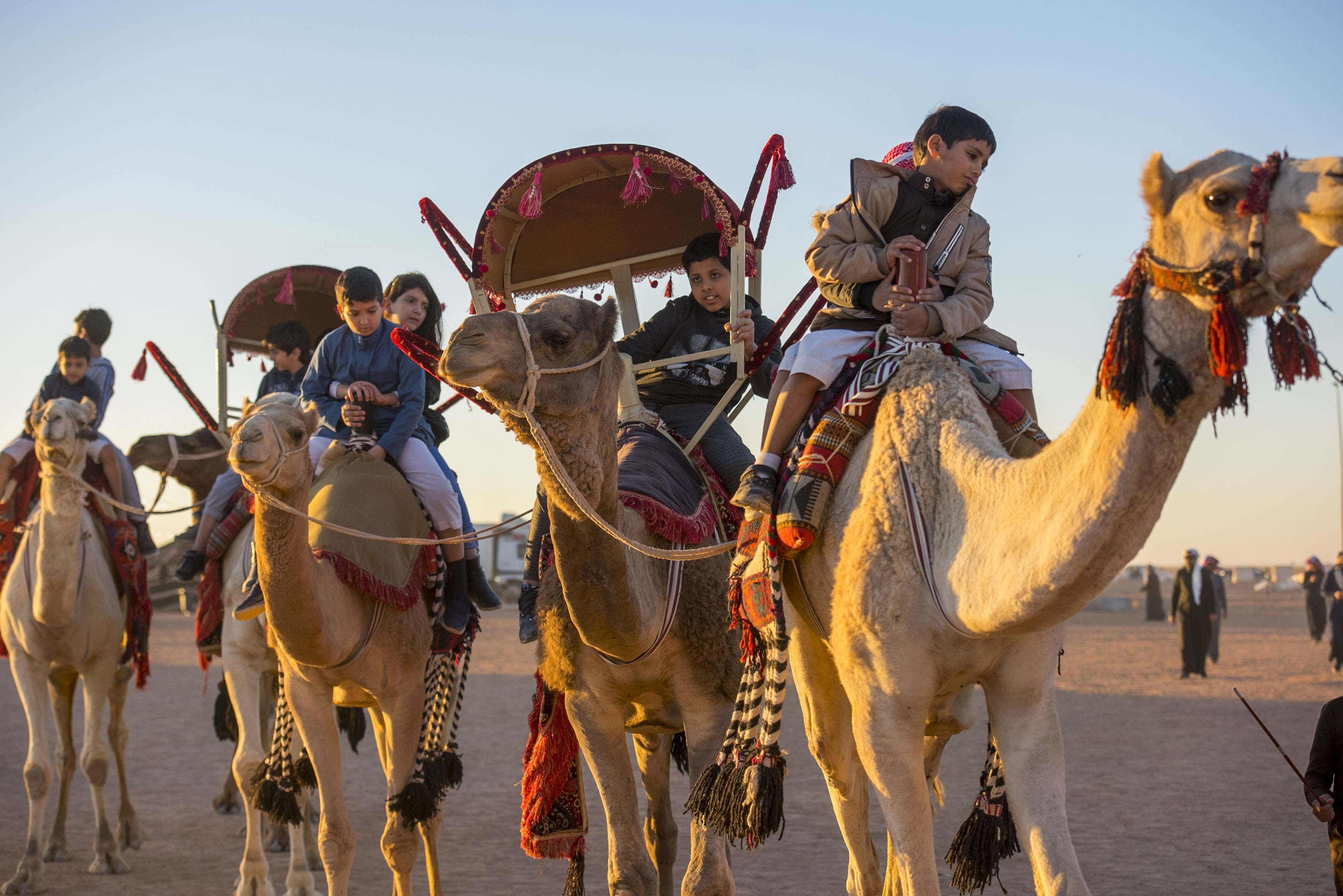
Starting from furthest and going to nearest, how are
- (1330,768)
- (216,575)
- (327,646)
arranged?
(216,575) < (327,646) < (1330,768)

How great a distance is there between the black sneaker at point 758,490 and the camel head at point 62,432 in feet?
19.7

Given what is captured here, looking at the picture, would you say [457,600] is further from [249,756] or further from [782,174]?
[782,174]

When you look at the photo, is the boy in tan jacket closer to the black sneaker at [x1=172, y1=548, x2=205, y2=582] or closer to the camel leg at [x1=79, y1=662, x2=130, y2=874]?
the black sneaker at [x1=172, y1=548, x2=205, y2=582]

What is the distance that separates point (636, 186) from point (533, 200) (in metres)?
0.54

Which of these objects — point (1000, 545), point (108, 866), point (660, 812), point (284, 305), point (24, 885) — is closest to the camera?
point (1000, 545)

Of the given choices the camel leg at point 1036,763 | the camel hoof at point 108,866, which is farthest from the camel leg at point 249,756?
the camel leg at point 1036,763

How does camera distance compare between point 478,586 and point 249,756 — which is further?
point 249,756

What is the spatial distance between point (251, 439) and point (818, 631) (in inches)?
114

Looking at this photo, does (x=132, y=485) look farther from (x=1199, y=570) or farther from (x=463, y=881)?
(x=1199, y=570)

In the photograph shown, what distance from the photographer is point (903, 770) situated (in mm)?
3910

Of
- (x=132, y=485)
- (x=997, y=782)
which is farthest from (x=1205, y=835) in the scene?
(x=132, y=485)

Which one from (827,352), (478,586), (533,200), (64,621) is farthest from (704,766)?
(64,621)

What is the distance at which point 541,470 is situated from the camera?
4.83 meters

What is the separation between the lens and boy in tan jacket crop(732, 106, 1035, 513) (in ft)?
15.3
